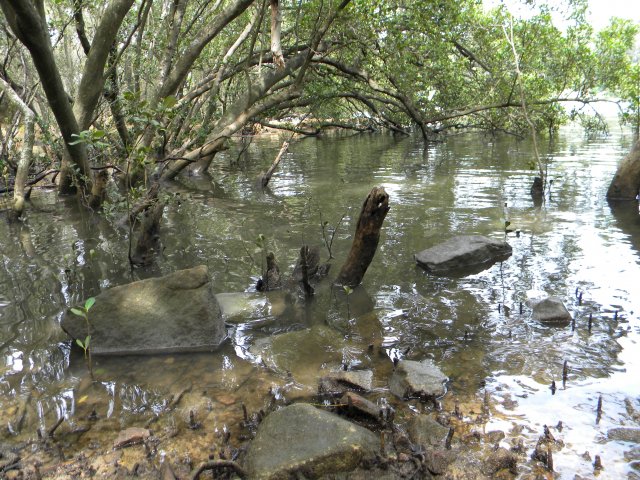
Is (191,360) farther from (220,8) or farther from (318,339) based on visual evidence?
(220,8)

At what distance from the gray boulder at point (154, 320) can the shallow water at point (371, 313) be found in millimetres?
170

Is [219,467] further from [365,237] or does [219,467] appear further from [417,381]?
[365,237]

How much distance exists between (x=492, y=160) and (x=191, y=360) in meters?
13.5

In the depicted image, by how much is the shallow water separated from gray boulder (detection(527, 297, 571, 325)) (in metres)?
0.10

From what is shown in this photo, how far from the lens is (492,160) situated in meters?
15.6

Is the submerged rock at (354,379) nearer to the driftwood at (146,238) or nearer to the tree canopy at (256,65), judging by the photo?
the tree canopy at (256,65)

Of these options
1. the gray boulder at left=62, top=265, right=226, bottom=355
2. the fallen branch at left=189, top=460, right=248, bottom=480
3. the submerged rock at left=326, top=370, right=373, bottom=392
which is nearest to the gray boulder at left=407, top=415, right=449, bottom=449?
the submerged rock at left=326, top=370, right=373, bottom=392

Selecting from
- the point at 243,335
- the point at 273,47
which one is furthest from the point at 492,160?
the point at 243,335

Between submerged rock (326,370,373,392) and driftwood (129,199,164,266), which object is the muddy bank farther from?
driftwood (129,199,164,266)

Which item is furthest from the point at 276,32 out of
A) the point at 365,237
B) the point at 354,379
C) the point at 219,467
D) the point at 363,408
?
the point at 219,467

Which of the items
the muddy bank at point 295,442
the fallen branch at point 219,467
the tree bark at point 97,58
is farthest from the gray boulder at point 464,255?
the tree bark at point 97,58

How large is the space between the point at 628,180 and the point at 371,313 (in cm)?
663

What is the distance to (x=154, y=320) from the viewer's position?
14.5ft

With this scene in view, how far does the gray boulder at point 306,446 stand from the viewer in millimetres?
2723
